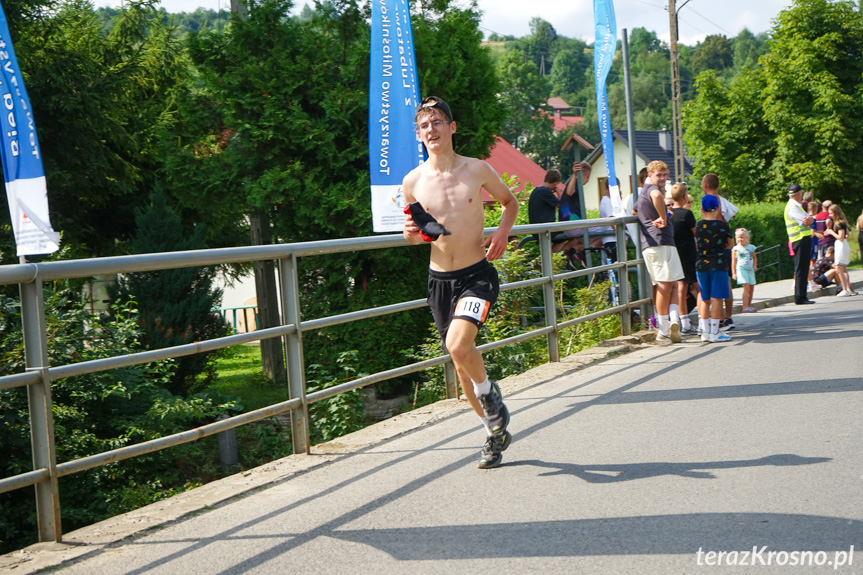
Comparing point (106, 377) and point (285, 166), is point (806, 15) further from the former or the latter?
point (106, 377)

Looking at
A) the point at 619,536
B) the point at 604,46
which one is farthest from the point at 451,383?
the point at 604,46

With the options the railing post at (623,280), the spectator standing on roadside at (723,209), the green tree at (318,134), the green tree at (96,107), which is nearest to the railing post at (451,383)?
the railing post at (623,280)

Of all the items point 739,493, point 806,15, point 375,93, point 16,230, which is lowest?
point 739,493

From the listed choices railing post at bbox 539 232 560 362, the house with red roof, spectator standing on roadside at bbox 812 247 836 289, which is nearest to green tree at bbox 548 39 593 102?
the house with red roof

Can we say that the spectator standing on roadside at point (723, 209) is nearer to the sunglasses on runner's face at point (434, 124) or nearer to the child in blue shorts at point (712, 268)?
the child in blue shorts at point (712, 268)

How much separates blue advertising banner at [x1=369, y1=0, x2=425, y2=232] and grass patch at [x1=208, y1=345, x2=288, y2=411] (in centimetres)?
444

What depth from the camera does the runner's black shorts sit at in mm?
5289

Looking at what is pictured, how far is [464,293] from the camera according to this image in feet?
17.5

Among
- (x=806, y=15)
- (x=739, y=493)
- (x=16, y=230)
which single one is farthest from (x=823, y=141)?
(x=739, y=493)

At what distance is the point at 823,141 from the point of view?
37.9m

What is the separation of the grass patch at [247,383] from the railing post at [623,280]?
6262mm

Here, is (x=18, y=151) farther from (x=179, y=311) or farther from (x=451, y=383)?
(x=451, y=383)

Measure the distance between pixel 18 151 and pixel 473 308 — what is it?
8.05m

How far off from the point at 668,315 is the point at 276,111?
7.14 m
